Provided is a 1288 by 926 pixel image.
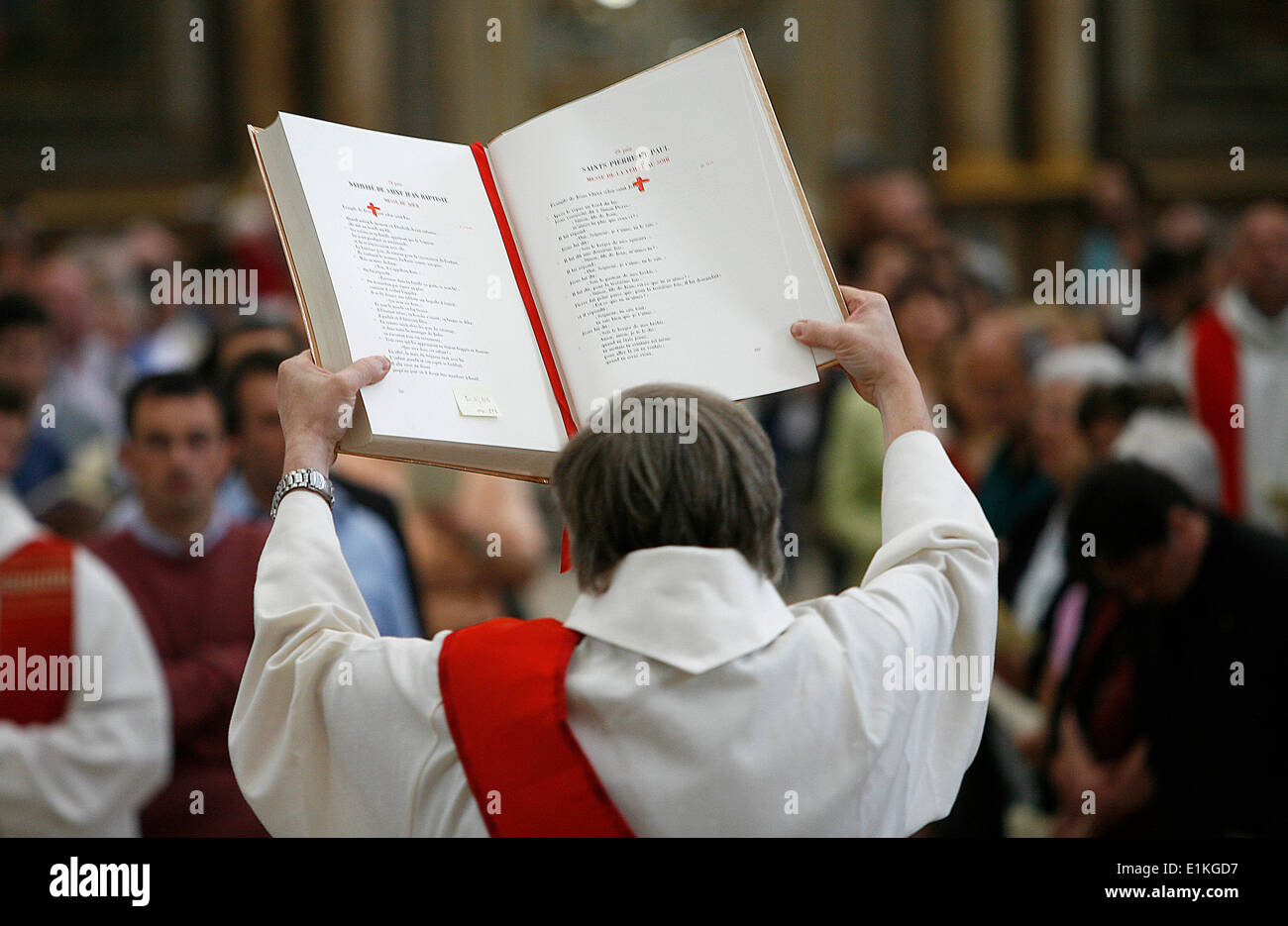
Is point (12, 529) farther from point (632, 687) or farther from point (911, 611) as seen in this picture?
point (911, 611)

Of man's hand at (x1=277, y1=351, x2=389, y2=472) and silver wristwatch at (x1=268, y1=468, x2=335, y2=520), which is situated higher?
man's hand at (x1=277, y1=351, x2=389, y2=472)

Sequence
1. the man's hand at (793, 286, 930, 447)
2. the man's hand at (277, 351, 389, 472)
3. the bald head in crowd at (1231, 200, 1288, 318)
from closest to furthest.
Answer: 1. the man's hand at (277, 351, 389, 472)
2. the man's hand at (793, 286, 930, 447)
3. the bald head in crowd at (1231, 200, 1288, 318)

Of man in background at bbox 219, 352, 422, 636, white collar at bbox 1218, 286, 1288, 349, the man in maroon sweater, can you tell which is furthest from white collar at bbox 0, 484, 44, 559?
white collar at bbox 1218, 286, 1288, 349

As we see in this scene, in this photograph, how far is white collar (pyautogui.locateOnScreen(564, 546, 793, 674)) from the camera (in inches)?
67.0

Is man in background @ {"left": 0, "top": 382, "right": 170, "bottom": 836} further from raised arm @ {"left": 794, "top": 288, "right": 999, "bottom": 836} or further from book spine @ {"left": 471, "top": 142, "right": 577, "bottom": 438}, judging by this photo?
raised arm @ {"left": 794, "top": 288, "right": 999, "bottom": 836}

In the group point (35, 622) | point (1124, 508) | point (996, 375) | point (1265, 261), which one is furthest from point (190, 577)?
point (1265, 261)

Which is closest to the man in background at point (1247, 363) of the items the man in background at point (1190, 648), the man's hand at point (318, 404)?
the man in background at point (1190, 648)

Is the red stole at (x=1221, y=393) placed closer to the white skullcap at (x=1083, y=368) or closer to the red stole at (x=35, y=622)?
the white skullcap at (x=1083, y=368)

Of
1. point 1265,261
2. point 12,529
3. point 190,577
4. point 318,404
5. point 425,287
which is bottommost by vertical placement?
point 190,577

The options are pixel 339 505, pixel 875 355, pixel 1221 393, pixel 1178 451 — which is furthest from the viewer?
pixel 1221 393

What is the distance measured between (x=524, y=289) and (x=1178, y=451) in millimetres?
2332

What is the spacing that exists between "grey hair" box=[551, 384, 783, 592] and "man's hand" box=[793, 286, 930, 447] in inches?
10.3

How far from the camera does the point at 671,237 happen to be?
2.08 metres

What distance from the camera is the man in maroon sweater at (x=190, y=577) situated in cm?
326
